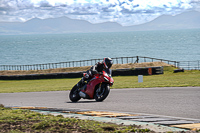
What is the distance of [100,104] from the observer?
11344mm

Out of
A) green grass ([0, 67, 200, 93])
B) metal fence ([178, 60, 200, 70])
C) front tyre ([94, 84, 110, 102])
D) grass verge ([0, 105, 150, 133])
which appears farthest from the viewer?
metal fence ([178, 60, 200, 70])

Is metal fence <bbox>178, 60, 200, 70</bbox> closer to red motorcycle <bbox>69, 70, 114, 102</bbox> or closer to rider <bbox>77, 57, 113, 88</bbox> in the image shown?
red motorcycle <bbox>69, 70, 114, 102</bbox>

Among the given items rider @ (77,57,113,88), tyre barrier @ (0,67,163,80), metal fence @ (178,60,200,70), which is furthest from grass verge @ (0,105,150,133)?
metal fence @ (178,60,200,70)

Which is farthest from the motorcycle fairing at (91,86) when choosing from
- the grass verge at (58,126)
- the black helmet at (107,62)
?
→ the grass verge at (58,126)

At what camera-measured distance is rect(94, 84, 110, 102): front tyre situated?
466 inches

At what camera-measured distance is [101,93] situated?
40.1ft

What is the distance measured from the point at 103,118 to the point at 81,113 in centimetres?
119

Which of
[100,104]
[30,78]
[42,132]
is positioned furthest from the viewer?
[30,78]

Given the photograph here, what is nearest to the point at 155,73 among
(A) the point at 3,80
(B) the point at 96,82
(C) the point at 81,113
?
(A) the point at 3,80

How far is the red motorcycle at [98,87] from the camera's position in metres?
11.7

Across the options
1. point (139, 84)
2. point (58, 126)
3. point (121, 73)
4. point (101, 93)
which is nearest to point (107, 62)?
point (101, 93)

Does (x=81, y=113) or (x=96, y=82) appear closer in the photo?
(x=81, y=113)

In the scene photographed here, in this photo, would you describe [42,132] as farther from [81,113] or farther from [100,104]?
[100,104]

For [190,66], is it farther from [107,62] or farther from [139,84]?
[107,62]
